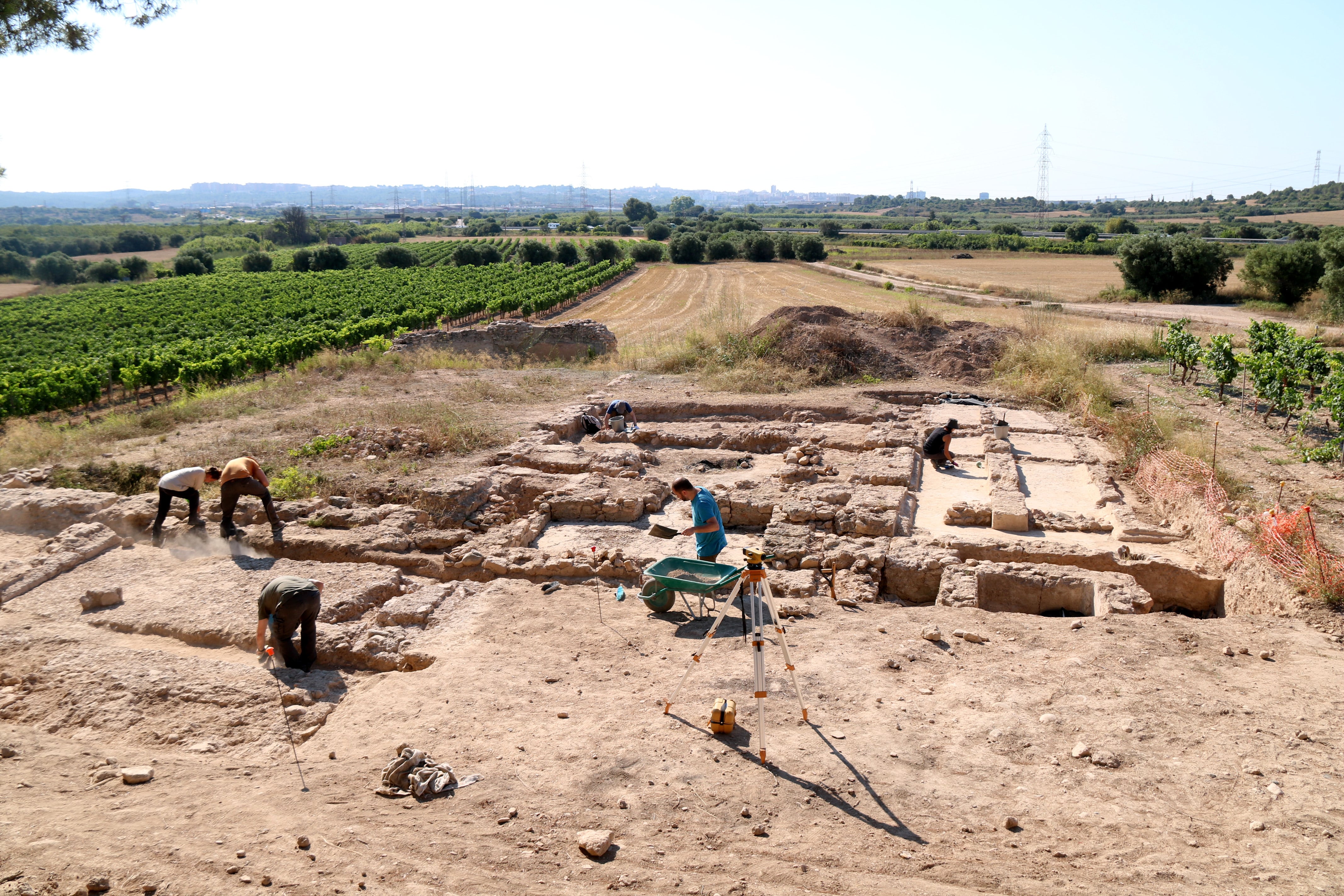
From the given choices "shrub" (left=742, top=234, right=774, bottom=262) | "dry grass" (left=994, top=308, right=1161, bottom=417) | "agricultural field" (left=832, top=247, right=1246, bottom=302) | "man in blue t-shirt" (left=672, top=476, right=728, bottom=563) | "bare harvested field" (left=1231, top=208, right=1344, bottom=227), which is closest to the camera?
"man in blue t-shirt" (left=672, top=476, right=728, bottom=563)

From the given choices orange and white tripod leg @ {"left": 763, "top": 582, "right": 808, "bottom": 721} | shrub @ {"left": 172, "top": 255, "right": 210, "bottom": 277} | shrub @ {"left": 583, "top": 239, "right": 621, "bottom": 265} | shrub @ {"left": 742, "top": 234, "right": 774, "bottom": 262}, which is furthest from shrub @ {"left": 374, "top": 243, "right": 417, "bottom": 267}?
orange and white tripod leg @ {"left": 763, "top": 582, "right": 808, "bottom": 721}

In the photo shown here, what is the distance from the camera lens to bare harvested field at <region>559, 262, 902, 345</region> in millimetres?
39844

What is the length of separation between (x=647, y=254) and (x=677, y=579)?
76010 millimetres

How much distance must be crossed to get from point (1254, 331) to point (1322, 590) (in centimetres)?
1450

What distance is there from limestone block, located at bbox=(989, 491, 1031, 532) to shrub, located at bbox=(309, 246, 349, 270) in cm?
8489

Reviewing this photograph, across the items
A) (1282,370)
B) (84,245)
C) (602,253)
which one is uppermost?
(84,245)

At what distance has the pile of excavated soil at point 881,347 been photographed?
69.9 feet

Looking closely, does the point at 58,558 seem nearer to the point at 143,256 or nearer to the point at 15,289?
the point at 15,289

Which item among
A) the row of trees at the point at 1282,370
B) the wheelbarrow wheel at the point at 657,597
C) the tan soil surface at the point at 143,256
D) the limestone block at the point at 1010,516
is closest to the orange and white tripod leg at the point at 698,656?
Result: the wheelbarrow wheel at the point at 657,597

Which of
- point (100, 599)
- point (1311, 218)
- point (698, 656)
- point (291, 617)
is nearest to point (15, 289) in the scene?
point (100, 599)

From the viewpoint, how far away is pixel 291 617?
750cm

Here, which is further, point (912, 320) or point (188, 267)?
point (188, 267)

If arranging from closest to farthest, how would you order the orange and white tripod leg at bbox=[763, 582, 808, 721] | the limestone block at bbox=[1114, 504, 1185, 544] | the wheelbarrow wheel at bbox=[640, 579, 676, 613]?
the orange and white tripod leg at bbox=[763, 582, 808, 721]
the wheelbarrow wheel at bbox=[640, 579, 676, 613]
the limestone block at bbox=[1114, 504, 1185, 544]

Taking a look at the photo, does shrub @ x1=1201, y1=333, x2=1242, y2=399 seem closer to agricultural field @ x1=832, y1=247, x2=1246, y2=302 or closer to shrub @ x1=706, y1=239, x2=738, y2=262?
agricultural field @ x1=832, y1=247, x2=1246, y2=302
